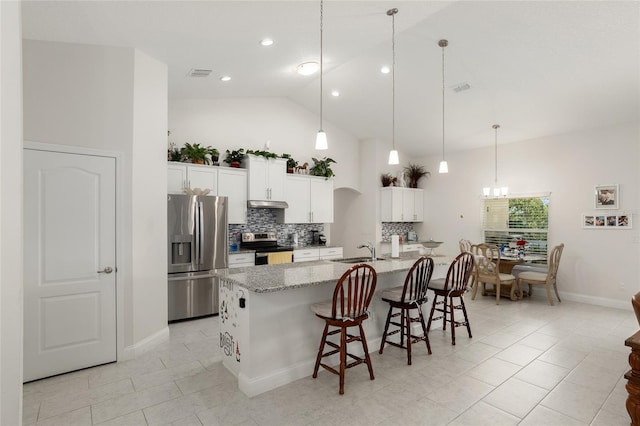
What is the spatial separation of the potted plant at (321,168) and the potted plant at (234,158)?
149 centimetres

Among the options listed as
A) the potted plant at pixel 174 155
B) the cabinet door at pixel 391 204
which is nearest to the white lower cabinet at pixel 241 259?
the potted plant at pixel 174 155

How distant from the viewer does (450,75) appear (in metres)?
5.05

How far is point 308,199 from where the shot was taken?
263 inches

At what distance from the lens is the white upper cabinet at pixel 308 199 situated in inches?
253

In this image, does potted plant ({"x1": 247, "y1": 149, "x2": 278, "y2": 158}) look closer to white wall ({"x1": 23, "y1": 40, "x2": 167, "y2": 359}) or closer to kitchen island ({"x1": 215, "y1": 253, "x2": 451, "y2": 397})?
white wall ({"x1": 23, "y1": 40, "x2": 167, "y2": 359})

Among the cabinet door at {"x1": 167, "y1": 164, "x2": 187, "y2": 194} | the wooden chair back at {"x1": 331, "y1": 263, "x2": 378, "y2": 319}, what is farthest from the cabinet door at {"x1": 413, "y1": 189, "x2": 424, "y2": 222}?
the wooden chair back at {"x1": 331, "y1": 263, "x2": 378, "y2": 319}

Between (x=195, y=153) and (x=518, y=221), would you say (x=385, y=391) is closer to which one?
(x=195, y=153)

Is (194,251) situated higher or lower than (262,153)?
lower

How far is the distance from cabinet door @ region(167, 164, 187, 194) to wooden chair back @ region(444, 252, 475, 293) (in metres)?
3.79

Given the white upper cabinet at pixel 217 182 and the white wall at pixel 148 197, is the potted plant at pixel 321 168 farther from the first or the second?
the white wall at pixel 148 197

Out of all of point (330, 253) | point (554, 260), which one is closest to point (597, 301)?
point (554, 260)

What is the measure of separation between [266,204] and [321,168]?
154 centimetres

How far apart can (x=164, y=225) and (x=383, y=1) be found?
133 inches

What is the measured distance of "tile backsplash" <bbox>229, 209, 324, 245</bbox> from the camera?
239 inches
